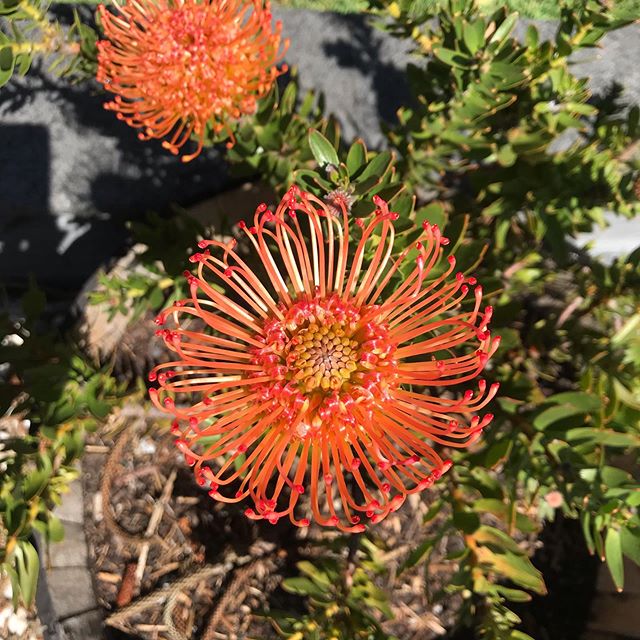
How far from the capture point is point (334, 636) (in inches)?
39.0

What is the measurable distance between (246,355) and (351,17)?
1.08 metres

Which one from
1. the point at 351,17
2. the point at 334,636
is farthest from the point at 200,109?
the point at 334,636

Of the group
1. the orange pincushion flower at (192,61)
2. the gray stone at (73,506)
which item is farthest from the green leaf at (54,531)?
the orange pincushion flower at (192,61)

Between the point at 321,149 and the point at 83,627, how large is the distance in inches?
42.2

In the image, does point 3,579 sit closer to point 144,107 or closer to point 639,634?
point 144,107

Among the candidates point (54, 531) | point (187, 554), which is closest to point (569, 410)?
point (54, 531)

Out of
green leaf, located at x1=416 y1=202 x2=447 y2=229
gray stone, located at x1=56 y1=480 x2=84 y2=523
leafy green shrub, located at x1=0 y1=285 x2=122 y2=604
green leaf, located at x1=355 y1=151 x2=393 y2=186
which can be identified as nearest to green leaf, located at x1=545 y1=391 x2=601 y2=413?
green leaf, located at x1=416 y1=202 x2=447 y2=229

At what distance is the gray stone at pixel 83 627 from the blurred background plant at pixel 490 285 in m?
0.33

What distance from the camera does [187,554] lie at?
55.1 inches

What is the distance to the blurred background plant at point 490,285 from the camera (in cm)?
84

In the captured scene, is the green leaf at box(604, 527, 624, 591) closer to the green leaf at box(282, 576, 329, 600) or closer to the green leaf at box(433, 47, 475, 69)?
the green leaf at box(282, 576, 329, 600)

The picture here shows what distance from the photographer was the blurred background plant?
2.77 feet

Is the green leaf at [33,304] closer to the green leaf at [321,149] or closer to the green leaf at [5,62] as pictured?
the green leaf at [5,62]

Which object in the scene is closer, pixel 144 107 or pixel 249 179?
pixel 144 107
